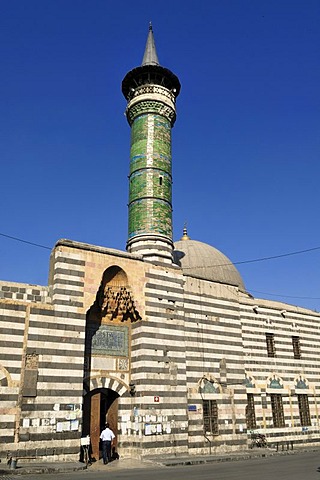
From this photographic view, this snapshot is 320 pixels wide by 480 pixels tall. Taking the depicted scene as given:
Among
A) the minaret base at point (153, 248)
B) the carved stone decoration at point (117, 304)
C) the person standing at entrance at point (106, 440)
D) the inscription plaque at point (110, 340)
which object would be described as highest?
the minaret base at point (153, 248)

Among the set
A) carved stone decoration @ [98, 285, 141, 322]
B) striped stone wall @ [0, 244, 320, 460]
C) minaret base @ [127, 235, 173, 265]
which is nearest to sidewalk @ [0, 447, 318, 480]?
striped stone wall @ [0, 244, 320, 460]

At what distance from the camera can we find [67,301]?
15.6 meters

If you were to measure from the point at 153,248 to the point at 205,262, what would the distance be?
26.4ft

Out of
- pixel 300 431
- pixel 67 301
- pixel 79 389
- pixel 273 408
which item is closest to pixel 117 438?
pixel 79 389

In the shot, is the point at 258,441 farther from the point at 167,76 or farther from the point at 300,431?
the point at 167,76

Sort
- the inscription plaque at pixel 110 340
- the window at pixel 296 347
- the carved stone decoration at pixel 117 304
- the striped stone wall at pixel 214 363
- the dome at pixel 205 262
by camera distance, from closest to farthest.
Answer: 1. the inscription plaque at pixel 110 340
2. the carved stone decoration at pixel 117 304
3. the striped stone wall at pixel 214 363
4. the window at pixel 296 347
5. the dome at pixel 205 262

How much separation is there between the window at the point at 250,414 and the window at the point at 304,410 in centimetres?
365

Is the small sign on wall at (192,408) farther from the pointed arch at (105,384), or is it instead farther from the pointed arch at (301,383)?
the pointed arch at (301,383)

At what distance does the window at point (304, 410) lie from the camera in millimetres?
23016

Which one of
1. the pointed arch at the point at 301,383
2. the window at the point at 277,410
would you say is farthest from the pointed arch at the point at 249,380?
the pointed arch at the point at 301,383

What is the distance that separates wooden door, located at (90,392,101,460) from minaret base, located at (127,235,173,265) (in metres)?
6.16

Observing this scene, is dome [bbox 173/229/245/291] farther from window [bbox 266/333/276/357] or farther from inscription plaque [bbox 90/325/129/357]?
inscription plaque [bbox 90/325/129/357]

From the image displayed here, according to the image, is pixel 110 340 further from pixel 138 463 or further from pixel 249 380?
pixel 249 380

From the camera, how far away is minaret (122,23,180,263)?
19.9 m
